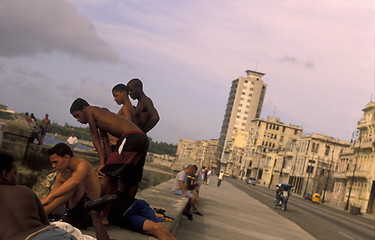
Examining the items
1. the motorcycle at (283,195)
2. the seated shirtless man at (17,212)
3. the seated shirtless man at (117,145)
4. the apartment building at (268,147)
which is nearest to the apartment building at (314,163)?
the apartment building at (268,147)

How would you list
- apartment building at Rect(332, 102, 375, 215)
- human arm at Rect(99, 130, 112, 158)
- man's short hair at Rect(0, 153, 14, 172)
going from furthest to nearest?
apartment building at Rect(332, 102, 375, 215) < human arm at Rect(99, 130, 112, 158) < man's short hair at Rect(0, 153, 14, 172)

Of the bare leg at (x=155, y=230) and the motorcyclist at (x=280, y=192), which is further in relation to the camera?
the motorcyclist at (x=280, y=192)

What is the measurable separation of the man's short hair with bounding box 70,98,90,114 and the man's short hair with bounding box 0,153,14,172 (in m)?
2.71

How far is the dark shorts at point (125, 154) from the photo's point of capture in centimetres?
637

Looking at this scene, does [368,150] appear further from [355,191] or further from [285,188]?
[285,188]

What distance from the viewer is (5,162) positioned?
12.9 ft

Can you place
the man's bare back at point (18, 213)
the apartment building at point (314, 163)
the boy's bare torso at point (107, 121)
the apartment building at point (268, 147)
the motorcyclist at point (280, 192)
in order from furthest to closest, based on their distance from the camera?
1. the apartment building at point (268, 147)
2. the apartment building at point (314, 163)
3. the motorcyclist at point (280, 192)
4. the boy's bare torso at point (107, 121)
5. the man's bare back at point (18, 213)

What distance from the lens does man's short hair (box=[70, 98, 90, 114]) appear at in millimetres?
6660

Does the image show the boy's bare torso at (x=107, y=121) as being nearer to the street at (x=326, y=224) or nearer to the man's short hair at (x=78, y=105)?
the man's short hair at (x=78, y=105)

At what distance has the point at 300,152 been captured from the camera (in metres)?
123

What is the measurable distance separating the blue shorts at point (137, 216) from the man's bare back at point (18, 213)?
2.85 meters

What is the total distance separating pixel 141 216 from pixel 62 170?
1.34 meters

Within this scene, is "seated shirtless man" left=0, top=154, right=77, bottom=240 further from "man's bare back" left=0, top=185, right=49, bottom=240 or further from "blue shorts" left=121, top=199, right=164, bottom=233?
"blue shorts" left=121, top=199, right=164, bottom=233

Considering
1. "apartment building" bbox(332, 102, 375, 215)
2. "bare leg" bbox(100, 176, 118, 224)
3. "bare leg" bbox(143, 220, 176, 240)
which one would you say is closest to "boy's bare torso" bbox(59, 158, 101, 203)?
"bare leg" bbox(100, 176, 118, 224)
